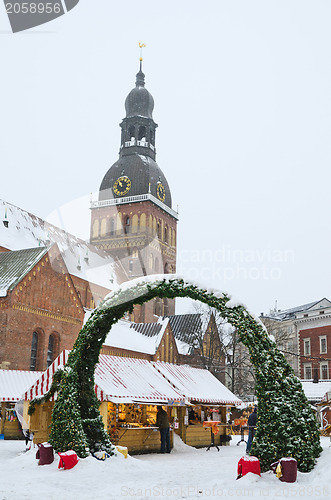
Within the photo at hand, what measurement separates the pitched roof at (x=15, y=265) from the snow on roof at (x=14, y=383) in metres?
4.31

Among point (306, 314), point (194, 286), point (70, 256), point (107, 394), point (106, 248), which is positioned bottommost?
point (107, 394)

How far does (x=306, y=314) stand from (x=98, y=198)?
32422mm

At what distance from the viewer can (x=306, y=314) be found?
166 feet

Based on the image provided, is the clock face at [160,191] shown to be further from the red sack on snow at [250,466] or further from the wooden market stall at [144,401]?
the red sack on snow at [250,466]

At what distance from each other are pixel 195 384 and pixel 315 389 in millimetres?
19863

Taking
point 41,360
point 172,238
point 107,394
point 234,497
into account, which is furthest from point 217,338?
point 234,497

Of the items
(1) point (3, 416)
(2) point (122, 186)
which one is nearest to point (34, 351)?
(1) point (3, 416)

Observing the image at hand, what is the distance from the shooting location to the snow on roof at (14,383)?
77.6 feet

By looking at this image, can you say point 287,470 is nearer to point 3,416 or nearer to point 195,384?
point 195,384

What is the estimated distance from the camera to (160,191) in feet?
224

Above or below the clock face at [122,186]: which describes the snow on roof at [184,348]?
below

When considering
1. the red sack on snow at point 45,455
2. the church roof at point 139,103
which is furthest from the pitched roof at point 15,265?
the church roof at point 139,103

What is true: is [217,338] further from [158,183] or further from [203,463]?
[203,463]

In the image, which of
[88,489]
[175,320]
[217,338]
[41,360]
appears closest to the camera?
[88,489]
